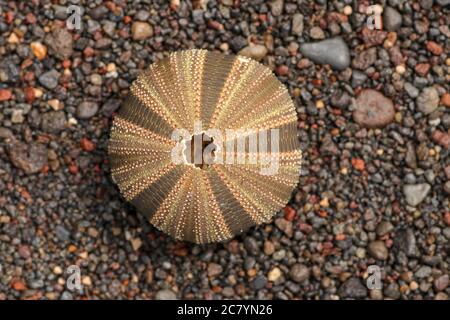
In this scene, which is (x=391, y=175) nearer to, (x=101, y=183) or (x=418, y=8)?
(x=418, y=8)

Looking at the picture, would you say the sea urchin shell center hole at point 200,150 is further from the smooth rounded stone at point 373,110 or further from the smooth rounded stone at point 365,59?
the smooth rounded stone at point 365,59

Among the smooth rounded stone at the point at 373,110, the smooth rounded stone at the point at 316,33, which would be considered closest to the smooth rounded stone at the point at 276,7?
the smooth rounded stone at the point at 316,33

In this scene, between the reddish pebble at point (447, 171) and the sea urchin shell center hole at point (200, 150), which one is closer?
the sea urchin shell center hole at point (200, 150)

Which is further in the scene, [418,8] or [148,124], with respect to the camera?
[418,8]

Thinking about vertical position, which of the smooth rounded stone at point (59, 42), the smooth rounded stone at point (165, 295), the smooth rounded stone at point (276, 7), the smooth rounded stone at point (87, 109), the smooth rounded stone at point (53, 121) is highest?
the smooth rounded stone at point (276, 7)

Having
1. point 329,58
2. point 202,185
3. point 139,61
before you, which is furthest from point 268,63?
point 202,185
